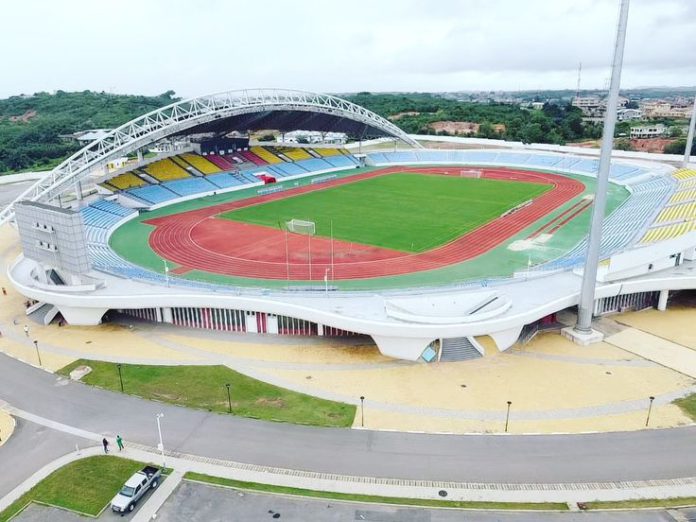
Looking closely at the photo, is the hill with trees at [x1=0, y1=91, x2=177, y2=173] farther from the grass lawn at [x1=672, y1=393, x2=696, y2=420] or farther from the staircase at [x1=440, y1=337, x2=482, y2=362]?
the grass lawn at [x1=672, y1=393, x2=696, y2=420]

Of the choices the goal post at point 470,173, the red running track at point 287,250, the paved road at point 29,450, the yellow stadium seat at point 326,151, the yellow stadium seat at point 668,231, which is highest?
the yellow stadium seat at point 326,151

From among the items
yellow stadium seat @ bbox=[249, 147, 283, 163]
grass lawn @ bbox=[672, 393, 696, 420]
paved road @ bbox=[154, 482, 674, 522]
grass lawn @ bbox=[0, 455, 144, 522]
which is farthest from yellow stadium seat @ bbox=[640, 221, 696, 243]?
yellow stadium seat @ bbox=[249, 147, 283, 163]

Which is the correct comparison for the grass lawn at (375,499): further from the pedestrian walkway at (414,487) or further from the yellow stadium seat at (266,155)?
the yellow stadium seat at (266,155)

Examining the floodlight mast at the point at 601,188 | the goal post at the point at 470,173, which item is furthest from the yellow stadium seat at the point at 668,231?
the goal post at the point at 470,173

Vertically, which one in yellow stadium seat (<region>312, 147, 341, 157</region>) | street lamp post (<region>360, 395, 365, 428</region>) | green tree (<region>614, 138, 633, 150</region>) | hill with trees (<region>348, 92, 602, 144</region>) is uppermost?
hill with trees (<region>348, 92, 602, 144</region>)

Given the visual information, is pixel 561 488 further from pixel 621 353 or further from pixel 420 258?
pixel 420 258

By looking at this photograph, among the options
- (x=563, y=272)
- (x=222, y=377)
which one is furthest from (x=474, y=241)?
(x=222, y=377)
